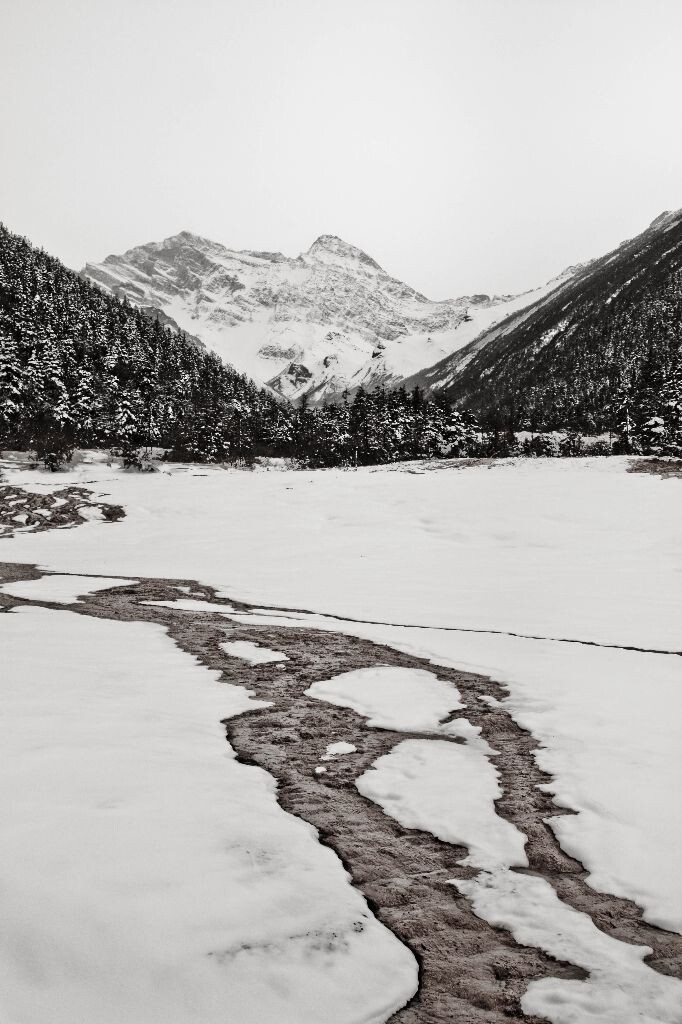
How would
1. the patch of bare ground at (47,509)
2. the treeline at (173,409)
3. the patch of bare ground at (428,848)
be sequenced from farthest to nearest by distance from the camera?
the treeline at (173,409), the patch of bare ground at (47,509), the patch of bare ground at (428,848)

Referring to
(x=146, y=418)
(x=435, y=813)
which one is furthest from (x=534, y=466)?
(x=146, y=418)

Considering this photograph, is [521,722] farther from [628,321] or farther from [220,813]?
[628,321]

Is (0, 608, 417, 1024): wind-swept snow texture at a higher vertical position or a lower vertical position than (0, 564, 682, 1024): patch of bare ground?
higher

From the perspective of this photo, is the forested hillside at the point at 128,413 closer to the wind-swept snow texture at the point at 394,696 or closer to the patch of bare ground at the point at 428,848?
the wind-swept snow texture at the point at 394,696

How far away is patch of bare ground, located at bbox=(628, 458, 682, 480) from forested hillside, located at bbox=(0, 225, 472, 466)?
4061cm

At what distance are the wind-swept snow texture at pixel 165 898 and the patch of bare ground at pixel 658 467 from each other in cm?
2713

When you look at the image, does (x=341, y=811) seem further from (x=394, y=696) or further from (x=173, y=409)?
(x=173, y=409)

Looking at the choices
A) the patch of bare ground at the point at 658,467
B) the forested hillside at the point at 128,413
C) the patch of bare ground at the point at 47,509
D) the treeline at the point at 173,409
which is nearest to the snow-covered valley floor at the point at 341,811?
the patch of bare ground at the point at 47,509

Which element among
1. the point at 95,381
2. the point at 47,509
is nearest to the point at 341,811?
the point at 47,509

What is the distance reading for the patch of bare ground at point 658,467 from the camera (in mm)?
26688

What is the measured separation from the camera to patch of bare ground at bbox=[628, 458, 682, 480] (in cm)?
2669

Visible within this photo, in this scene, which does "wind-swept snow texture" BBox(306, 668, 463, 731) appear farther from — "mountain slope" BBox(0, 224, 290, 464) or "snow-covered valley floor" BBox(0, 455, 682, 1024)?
"mountain slope" BBox(0, 224, 290, 464)

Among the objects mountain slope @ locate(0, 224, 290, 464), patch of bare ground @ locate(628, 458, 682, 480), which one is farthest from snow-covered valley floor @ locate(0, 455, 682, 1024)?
mountain slope @ locate(0, 224, 290, 464)

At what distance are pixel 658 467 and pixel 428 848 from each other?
29530 mm
